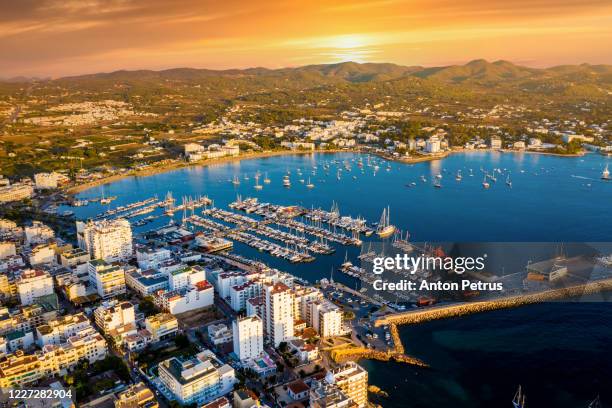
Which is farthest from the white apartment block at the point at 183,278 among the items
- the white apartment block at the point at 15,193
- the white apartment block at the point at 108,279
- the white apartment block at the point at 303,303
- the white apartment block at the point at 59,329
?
the white apartment block at the point at 15,193

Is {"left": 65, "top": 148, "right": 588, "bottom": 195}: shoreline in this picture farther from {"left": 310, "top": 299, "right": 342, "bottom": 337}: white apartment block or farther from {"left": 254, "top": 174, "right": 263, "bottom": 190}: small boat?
{"left": 310, "top": 299, "right": 342, "bottom": 337}: white apartment block

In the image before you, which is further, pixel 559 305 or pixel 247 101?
pixel 247 101

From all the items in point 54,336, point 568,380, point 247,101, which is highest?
point 247,101

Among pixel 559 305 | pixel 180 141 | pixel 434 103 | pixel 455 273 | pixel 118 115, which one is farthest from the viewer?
pixel 434 103

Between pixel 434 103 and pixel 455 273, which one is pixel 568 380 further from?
pixel 434 103

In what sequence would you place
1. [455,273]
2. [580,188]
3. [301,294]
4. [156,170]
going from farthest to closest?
[156,170]
[580,188]
[455,273]
[301,294]

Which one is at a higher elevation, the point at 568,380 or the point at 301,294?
the point at 301,294

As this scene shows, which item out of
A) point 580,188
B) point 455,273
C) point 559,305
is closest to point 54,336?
point 455,273
